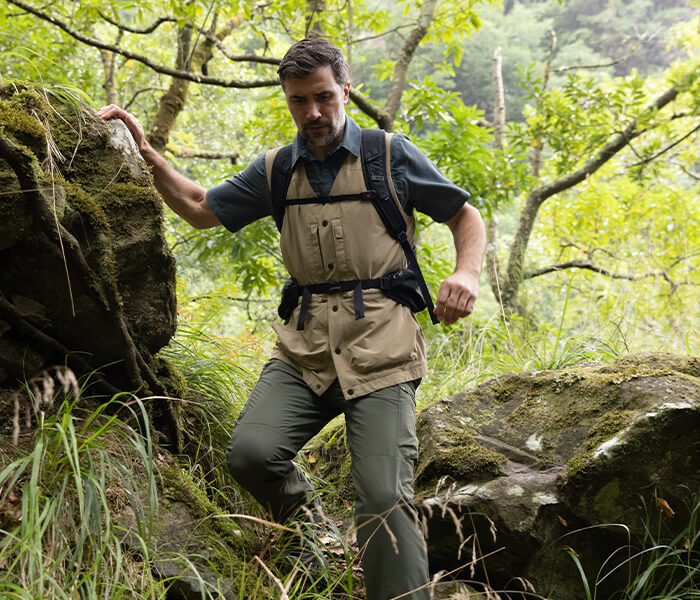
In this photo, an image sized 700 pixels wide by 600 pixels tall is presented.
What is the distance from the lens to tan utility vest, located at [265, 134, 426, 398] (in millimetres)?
2438

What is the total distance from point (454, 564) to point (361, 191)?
178 centimetres

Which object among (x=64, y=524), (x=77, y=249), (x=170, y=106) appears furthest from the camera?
(x=170, y=106)

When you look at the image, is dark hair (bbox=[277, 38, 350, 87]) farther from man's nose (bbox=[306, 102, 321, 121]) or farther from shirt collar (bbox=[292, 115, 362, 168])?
shirt collar (bbox=[292, 115, 362, 168])

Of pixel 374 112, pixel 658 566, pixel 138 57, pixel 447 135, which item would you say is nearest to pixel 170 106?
pixel 138 57

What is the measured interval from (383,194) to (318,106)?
0.50 meters

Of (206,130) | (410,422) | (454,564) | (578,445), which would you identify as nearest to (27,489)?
(410,422)

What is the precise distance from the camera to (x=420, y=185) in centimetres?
264

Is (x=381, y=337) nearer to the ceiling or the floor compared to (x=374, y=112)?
nearer to the floor

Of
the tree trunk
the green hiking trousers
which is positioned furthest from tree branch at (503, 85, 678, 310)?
the green hiking trousers

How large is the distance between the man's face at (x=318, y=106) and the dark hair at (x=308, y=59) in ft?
0.07

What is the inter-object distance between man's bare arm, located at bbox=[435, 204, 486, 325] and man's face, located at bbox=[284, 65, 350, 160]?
0.70 meters

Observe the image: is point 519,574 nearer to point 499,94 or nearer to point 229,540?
point 229,540

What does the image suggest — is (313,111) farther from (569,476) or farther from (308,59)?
(569,476)

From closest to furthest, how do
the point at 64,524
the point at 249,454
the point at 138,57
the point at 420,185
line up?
1. the point at 64,524
2. the point at 249,454
3. the point at 420,185
4. the point at 138,57
